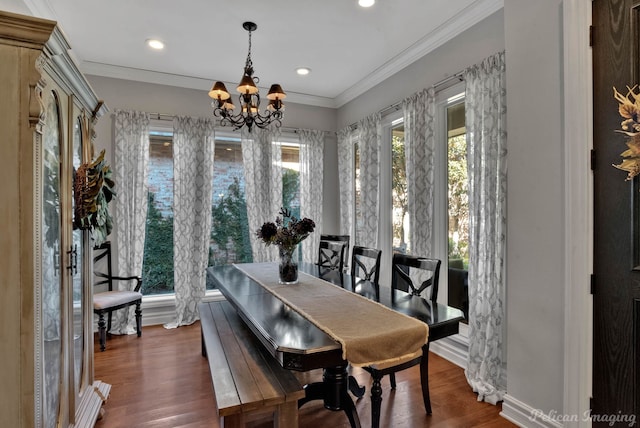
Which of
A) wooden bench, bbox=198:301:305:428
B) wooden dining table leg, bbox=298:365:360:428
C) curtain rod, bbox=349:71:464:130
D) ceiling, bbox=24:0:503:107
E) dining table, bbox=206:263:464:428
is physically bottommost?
wooden dining table leg, bbox=298:365:360:428

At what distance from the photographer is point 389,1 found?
2.61 metres

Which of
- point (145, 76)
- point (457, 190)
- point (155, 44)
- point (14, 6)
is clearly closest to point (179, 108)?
point (145, 76)

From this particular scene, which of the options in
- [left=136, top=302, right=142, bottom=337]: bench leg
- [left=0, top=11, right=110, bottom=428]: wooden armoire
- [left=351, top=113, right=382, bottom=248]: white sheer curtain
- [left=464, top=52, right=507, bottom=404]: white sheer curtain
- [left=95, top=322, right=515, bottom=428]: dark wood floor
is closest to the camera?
[left=0, top=11, right=110, bottom=428]: wooden armoire

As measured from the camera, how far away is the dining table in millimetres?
1454

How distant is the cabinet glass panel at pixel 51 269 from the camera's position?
1.39 meters

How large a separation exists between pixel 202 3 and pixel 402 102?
6.77 ft

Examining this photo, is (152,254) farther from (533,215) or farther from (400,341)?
(533,215)

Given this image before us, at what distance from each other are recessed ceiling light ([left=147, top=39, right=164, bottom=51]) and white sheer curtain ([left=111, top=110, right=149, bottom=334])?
0.88 m

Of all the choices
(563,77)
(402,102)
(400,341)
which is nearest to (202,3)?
(402,102)

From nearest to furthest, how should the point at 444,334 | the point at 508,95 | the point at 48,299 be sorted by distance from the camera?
1. the point at 48,299
2. the point at 444,334
3. the point at 508,95

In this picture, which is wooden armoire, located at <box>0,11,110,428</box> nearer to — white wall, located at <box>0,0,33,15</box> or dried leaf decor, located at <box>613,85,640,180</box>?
white wall, located at <box>0,0,33,15</box>

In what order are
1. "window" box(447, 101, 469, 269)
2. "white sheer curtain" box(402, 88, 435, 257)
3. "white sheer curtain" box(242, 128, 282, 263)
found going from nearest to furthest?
1. "window" box(447, 101, 469, 269)
2. "white sheer curtain" box(402, 88, 435, 257)
3. "white sheer curtain" box(242, 128, 282, 263)

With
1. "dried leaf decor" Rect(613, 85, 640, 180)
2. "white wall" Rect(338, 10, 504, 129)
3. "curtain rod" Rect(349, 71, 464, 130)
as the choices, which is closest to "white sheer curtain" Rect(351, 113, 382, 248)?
"curtain rod" Rect(349, 71, 464, 130)

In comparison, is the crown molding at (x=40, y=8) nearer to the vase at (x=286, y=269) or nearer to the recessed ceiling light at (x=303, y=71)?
the recessed ceiling light at (x=303, y=71)
